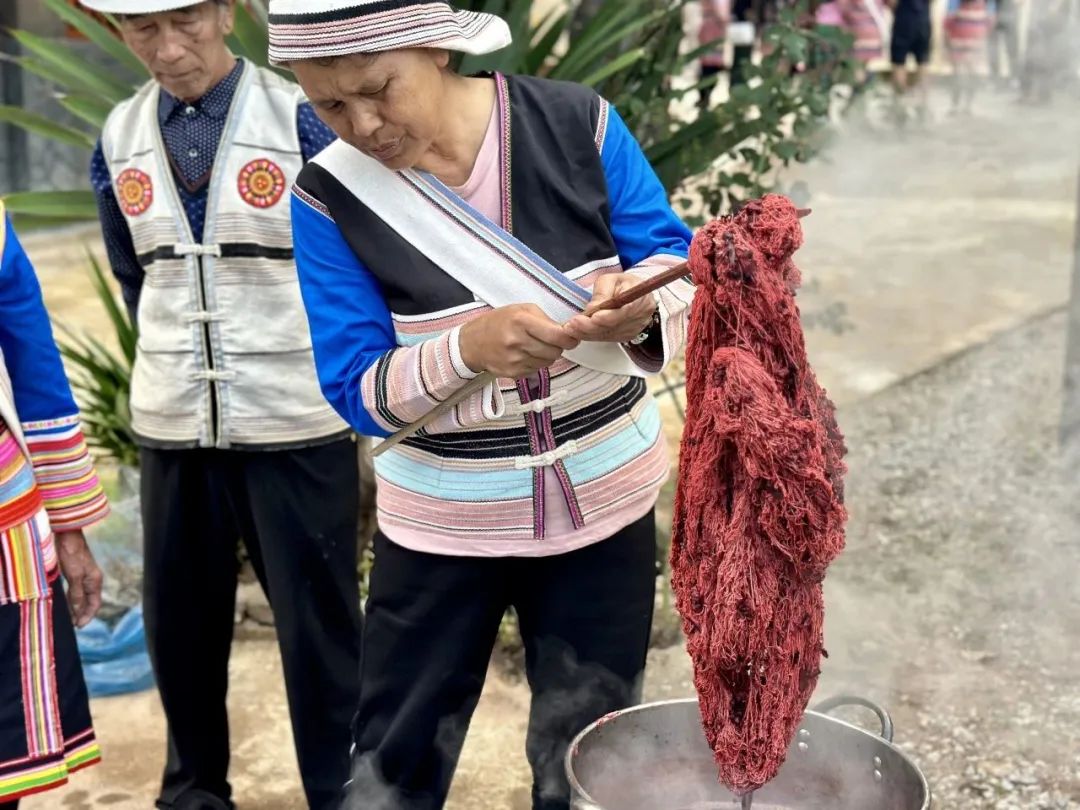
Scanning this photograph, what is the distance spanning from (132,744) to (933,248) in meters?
7.88

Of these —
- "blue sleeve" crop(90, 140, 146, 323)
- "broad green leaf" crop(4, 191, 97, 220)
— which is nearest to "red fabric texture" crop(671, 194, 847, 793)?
"blue sleeve" crop(90, 140, 146, 323)

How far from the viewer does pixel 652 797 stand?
8.34 feet

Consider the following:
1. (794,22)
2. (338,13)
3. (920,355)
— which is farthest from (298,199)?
(920,355)

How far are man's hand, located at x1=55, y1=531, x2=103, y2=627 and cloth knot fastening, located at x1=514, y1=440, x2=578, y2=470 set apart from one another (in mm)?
1062

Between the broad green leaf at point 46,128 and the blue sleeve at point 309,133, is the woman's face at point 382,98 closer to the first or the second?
the blue sleeve at point 309,133

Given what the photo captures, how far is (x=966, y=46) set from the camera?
48.5ft

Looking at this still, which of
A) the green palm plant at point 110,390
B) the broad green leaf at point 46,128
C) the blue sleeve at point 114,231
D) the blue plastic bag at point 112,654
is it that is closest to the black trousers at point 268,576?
the blue sleeve at point 114,231

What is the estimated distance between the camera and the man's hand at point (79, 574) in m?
3.19

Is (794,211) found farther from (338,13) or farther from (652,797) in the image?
(652,797)

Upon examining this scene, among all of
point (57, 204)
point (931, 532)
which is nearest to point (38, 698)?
point (57, 204)

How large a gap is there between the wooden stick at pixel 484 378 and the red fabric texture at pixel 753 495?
0.13ft

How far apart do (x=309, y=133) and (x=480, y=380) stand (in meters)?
1.30

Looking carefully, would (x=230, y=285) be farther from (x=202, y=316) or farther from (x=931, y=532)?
(x=931, y=532)

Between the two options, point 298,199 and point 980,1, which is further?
point 980,1
